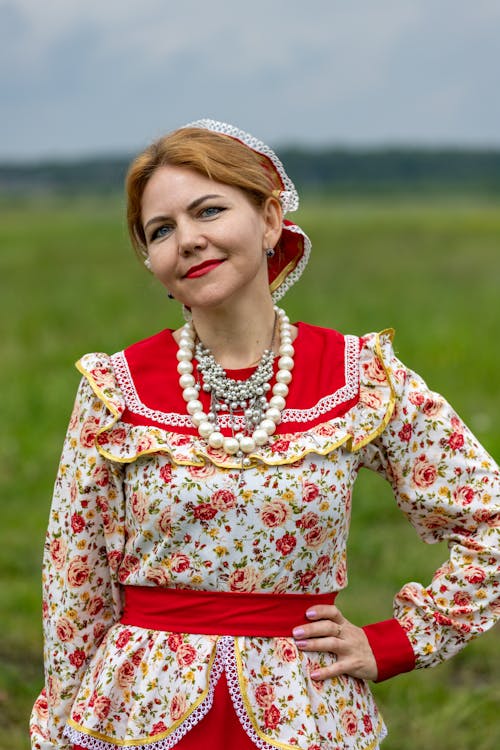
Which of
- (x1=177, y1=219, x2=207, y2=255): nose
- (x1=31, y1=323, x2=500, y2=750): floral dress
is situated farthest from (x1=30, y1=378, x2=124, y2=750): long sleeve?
(x1=177, y1=219, x2=207, y2=255): nose

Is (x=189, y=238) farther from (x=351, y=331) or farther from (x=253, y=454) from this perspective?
(x=351, y=331)

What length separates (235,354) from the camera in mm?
2898

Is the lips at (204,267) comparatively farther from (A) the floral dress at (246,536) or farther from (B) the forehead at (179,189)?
(A) the floral dress at (246,536)

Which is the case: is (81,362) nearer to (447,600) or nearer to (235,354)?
(235,354)

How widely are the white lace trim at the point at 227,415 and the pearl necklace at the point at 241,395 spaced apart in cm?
2

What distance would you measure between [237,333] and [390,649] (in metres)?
0.79

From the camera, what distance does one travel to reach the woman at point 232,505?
269cm

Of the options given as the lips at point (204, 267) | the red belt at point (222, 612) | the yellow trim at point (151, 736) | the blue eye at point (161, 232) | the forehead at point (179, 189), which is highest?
the forehead at point (179, 189)

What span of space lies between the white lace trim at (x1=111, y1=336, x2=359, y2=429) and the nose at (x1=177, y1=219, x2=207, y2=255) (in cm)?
28

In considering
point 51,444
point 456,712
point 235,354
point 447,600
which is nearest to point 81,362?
point 235,354

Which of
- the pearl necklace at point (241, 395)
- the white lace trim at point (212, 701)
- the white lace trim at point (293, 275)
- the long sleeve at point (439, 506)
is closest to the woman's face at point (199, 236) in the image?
the pearl necklace at point (241, 395)

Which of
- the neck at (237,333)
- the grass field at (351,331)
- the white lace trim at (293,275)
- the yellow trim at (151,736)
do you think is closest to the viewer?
the yellow trim at (151,736)

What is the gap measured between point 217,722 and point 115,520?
0.49 meters

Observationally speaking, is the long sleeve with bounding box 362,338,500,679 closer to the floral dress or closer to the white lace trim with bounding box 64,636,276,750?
the floral dress
